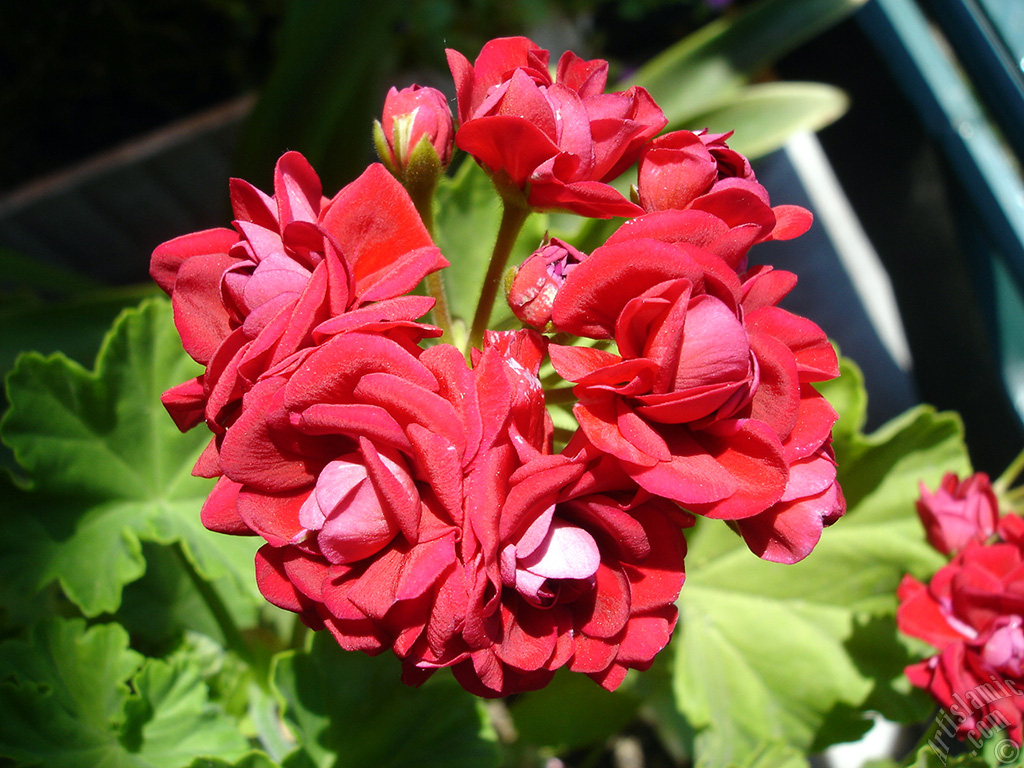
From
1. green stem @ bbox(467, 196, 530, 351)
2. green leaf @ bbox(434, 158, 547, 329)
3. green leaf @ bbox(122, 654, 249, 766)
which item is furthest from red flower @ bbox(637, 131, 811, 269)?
green leaf @ bbox(122, 654, 249, 766)

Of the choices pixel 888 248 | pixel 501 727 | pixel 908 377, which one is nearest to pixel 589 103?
pixel 501 727

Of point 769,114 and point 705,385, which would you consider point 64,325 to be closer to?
point 705,385

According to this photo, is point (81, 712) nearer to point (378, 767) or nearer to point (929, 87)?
point (378, 767)

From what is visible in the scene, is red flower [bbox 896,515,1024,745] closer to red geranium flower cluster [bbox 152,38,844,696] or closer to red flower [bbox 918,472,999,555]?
red flower [bbox 918,472,999,555]

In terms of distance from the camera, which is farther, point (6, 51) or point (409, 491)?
point (6, 51)

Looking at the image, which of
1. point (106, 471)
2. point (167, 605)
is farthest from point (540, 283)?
point (167, 605)

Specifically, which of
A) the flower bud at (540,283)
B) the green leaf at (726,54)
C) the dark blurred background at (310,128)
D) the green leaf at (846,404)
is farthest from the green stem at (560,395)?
the green leaf at (726,54)
